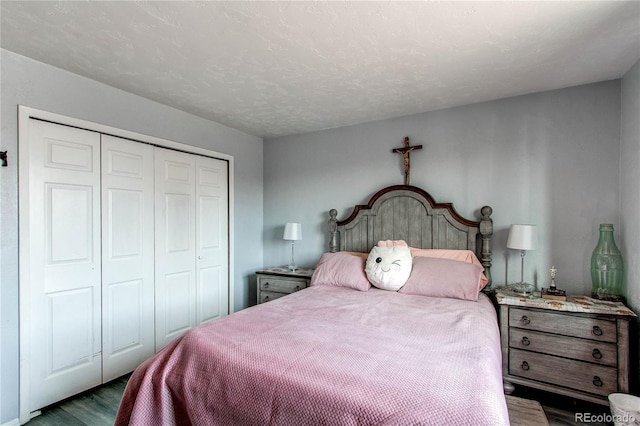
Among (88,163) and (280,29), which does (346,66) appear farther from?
(88,163)

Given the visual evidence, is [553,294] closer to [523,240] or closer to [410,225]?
[523,240]

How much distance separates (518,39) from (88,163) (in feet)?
10.1

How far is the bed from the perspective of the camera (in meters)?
1.11

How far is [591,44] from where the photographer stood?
1943 mm

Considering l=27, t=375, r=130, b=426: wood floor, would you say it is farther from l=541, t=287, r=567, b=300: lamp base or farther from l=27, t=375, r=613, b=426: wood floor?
l=541, t=287, r=567, b=300: lamp base

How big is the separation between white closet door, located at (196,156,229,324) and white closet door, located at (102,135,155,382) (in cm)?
55

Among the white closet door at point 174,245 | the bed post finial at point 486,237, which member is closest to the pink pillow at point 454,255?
the bed post finial at point 486,237

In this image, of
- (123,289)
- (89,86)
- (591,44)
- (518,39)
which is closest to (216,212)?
(123,289)

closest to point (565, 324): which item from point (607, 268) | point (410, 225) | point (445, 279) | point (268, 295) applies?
point (607, 268)

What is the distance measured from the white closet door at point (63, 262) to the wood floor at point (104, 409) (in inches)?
3.1

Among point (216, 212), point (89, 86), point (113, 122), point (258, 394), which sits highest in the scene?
point (89, 86)

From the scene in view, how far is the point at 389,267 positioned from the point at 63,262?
8.13ft

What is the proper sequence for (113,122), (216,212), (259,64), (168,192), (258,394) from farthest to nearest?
(216,212) → (168,192) → (113,122) → (259,64) → (258,394)

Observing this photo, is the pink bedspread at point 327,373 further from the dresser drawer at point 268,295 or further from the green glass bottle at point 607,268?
the dresser drawer at point 268,295
